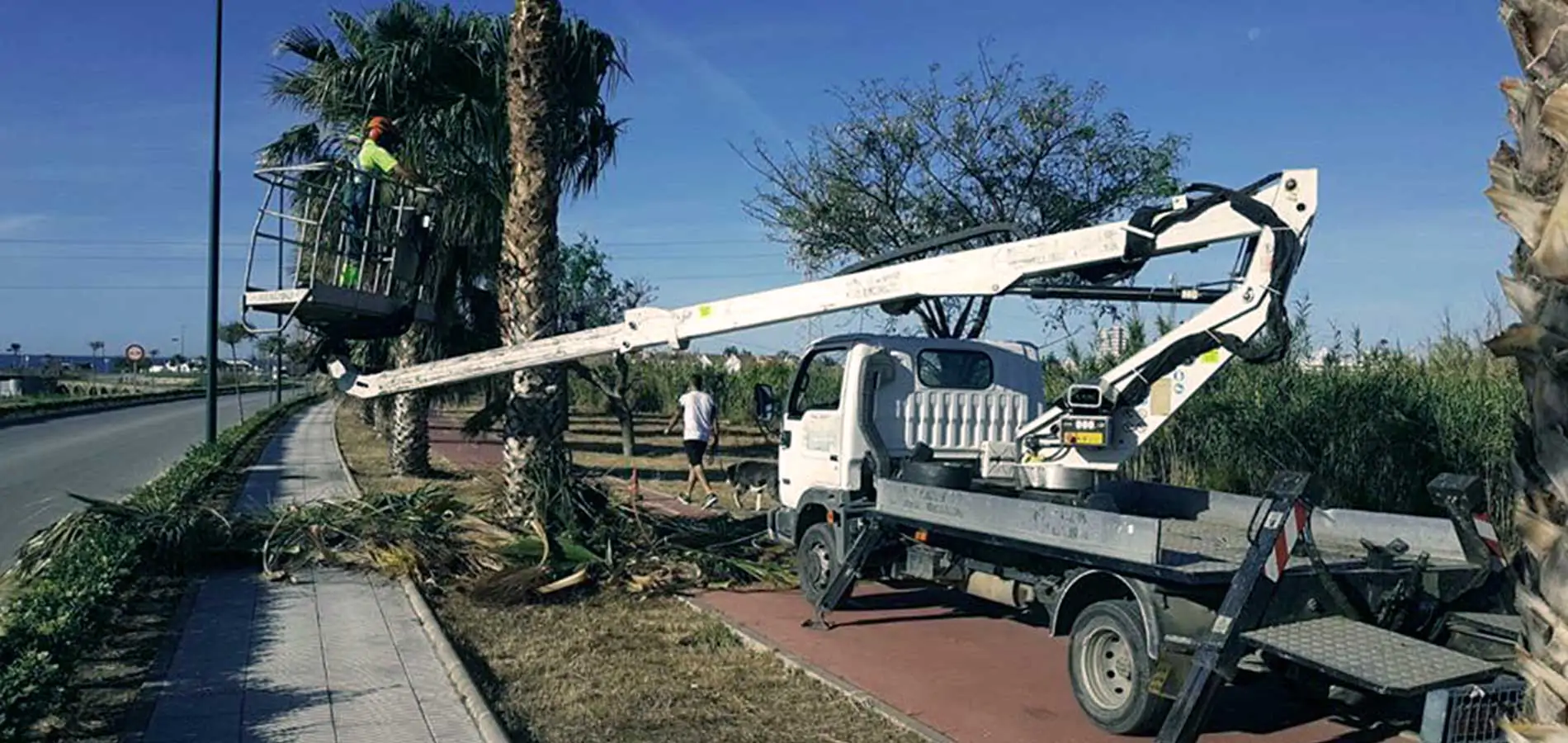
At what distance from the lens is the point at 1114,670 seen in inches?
267

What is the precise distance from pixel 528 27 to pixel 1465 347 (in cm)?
1073

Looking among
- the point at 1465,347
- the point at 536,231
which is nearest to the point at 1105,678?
the point at 536,231

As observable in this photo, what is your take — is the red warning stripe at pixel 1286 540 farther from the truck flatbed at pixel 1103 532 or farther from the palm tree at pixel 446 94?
the palm tree at pixel 446 94

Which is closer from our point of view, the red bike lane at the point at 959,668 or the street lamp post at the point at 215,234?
the red bike lane at the point at 959,668

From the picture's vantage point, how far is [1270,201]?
25.1 ft

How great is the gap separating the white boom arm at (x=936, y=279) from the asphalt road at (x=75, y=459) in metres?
5.54

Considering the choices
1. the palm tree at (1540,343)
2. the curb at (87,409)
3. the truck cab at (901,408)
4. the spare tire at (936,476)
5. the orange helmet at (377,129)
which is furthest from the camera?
the curb at (87,409)

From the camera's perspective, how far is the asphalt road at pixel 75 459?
1545cm

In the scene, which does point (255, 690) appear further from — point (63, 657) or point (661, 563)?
point (661, 563)

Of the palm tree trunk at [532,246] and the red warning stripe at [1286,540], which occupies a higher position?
the palm tree trunk at [532,246]

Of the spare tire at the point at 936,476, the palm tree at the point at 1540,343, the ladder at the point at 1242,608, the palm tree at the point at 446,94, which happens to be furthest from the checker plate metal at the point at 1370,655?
the palm tree at the point at 446,94

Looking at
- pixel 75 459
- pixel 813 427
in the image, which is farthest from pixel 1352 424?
pixel 75 459

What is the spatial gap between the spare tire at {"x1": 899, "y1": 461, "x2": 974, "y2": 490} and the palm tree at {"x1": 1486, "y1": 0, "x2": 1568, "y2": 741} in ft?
21.8

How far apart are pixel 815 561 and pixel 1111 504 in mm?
2499
